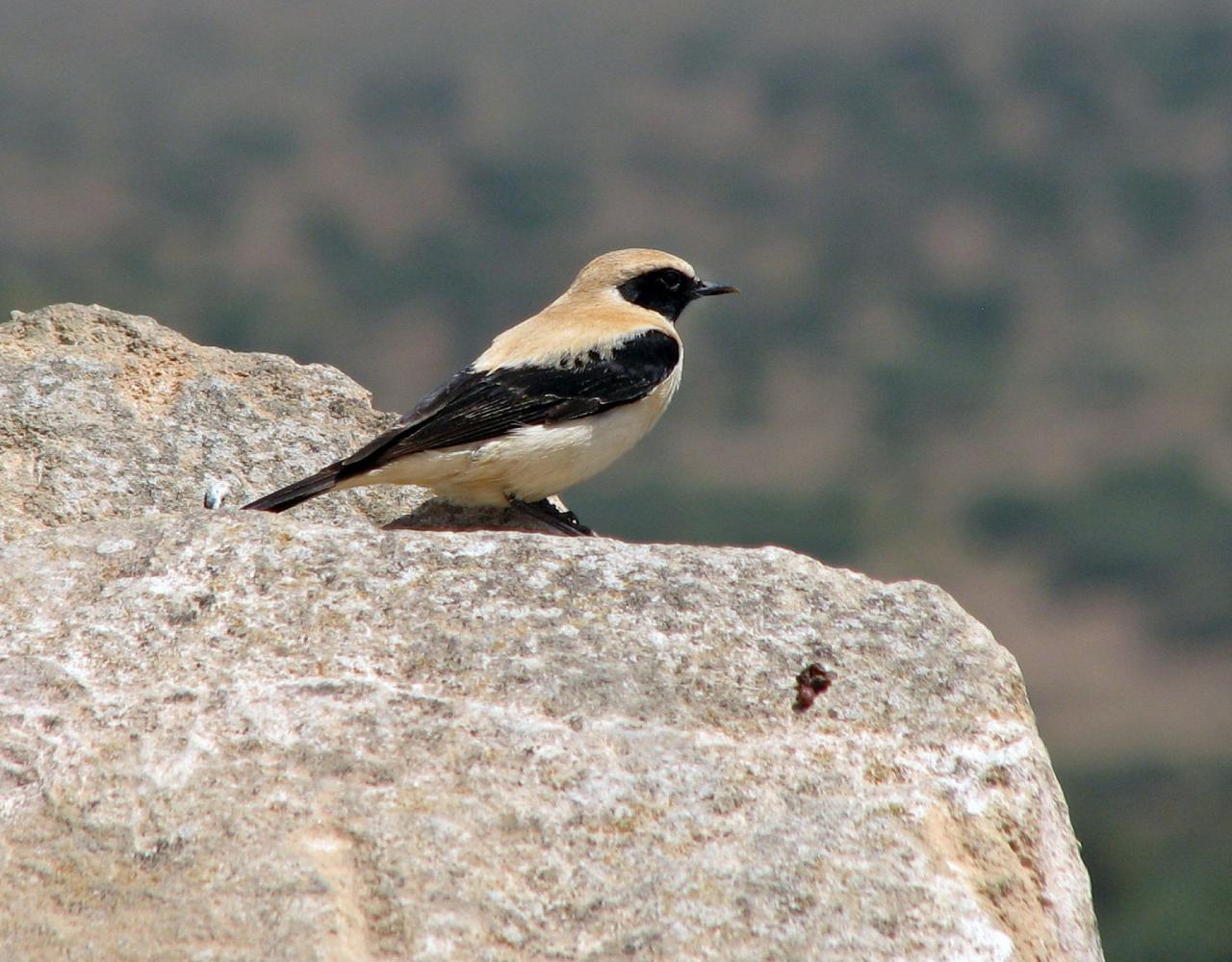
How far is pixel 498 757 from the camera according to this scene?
478 centimetres

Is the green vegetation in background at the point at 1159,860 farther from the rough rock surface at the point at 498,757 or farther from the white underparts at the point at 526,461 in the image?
the rough rock surface at the point at 498,757

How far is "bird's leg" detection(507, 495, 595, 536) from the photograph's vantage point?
7.50 meters

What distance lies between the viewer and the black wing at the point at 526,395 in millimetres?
7152

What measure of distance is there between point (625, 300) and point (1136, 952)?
30335 millimetres

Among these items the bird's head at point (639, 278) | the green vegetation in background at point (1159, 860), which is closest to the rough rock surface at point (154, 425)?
the bird's head at point (639, 278)

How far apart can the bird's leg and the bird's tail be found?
1090 millimetres

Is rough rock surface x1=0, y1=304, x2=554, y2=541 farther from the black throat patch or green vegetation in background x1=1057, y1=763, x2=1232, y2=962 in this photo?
green vegetation in background x1=1057, y1=763, x2=1232, y2=962

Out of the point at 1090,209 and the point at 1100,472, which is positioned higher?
the point at 1090,209

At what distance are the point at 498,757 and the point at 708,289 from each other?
16.2ft

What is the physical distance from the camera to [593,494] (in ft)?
378

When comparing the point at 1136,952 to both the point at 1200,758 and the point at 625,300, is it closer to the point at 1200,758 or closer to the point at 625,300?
the point at 625,300

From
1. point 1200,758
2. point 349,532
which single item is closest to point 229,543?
point 349,532

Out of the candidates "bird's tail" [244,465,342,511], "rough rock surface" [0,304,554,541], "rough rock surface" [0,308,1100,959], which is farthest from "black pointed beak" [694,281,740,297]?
"rough rock surface" [0,308,1100,959]

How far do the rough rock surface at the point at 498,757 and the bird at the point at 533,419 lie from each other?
1.56m
